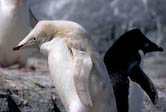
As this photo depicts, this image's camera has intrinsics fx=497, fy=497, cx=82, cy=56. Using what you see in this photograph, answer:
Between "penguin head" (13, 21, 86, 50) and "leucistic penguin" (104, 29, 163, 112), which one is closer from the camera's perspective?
"penguin head" (13, 21, 86, 50)

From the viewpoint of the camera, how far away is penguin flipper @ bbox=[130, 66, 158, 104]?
377 cm

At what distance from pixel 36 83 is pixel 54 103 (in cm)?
30

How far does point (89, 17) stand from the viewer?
8.69 m

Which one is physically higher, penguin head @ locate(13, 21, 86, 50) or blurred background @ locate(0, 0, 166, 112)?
penguin head @ locate(13, 21, 86, 50)

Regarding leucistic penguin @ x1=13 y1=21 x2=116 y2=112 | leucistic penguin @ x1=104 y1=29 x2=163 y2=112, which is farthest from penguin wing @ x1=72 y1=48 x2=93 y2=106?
leucistic penguin @ x1=104 y1=29 x2=163 y2=112

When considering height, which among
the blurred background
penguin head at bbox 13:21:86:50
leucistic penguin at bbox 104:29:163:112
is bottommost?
the blurred background

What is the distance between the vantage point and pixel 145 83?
3.81m

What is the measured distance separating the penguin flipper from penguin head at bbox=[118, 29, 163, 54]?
0.20 meters

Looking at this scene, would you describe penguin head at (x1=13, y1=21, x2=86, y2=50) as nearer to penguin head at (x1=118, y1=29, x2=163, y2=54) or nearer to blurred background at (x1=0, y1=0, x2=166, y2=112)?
penguin head at (x1=118, y1=29, x2=163, y2=54)

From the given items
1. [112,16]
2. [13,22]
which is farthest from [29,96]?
[112,16]

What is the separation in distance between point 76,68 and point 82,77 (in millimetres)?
67

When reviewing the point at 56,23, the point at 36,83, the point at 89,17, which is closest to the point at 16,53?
the point at 36,83

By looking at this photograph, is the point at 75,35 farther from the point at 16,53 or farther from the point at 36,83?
the point at 16,53

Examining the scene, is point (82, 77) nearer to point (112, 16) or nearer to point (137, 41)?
point (137, 41)
